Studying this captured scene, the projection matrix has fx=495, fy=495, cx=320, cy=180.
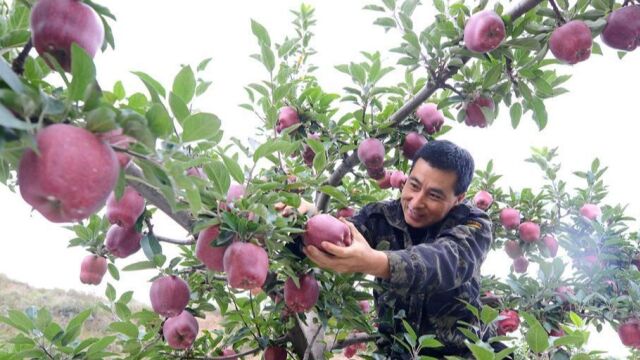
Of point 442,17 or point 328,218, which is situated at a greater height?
point 442,17

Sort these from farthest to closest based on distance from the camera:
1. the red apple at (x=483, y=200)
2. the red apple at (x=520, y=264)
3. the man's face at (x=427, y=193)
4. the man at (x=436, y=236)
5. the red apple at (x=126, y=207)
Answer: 1. the red apple at (x=520, y=264)
2. the red apple at (x=483, y=200)
3. the man's face at (x=427, y=193)
4. the man at (x=436, y=236)
5. the red apple at (x=126, y=207)

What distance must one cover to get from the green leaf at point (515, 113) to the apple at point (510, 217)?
775 millimetres

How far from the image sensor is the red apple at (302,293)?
125 cm

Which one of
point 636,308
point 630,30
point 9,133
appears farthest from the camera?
point 636,308

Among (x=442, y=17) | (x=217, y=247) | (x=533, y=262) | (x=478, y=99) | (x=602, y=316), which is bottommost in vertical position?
(x=533, y=262)

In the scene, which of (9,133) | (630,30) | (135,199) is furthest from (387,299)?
(9,133)

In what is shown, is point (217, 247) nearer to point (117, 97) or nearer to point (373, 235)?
point (117, 97)

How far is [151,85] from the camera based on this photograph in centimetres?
87

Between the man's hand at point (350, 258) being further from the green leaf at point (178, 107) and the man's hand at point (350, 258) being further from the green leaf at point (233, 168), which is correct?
the green leaf at point (178, 107)

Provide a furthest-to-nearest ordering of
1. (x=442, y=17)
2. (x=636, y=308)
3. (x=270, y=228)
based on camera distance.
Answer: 1. (x=636, y=308)
2. (x=442, y=17)
3. (x=270, y=228)

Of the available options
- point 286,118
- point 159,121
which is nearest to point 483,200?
point 286,118

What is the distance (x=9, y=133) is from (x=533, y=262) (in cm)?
279

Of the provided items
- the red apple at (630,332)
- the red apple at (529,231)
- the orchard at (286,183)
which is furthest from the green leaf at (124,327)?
the red apple at (630,332)

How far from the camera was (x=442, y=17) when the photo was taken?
1680 mm
